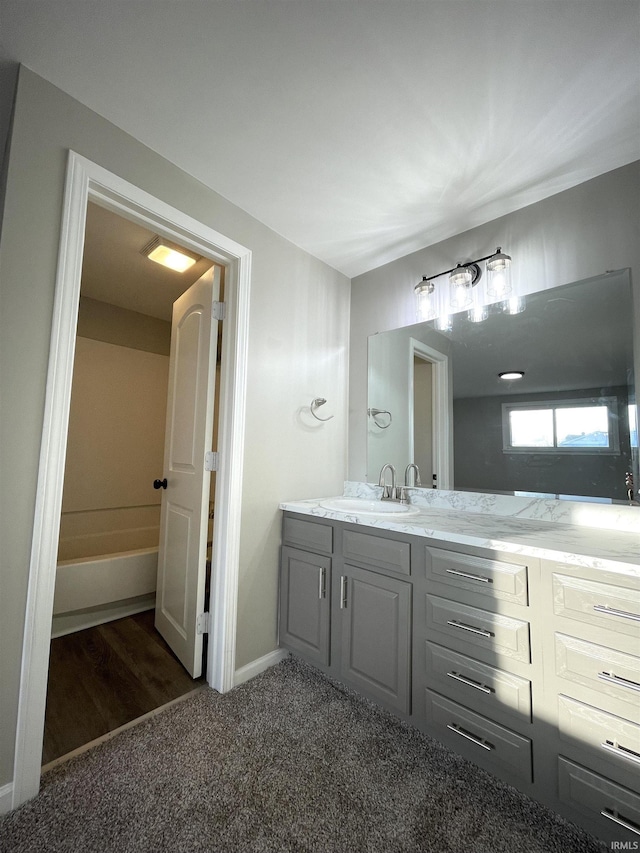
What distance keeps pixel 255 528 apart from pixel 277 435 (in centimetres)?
53

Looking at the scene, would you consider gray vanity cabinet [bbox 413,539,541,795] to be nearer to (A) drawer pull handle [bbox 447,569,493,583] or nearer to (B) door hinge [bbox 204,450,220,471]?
(A) drawer pull handle [bbox 447,569,493,583]

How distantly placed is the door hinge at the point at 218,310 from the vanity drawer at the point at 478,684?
1.83 meters

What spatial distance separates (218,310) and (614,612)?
2.05 m

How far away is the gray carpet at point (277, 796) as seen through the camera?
1087mm

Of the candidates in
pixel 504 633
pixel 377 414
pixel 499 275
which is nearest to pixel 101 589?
pixel 377 414

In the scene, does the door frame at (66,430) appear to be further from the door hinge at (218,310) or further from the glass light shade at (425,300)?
the glass light shade at (425,300)

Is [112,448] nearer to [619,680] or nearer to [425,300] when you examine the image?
[425,300]

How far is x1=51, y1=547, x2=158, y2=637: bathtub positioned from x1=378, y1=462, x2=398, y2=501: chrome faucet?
179 centimetres

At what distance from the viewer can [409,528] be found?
59.3 inches

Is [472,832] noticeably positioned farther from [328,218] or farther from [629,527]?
[328,218]

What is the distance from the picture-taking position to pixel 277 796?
1.23 m

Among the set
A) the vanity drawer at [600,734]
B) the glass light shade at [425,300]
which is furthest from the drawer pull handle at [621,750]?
the glass light shade at [425,300]

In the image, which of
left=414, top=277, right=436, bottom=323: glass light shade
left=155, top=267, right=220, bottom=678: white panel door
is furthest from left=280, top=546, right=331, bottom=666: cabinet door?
left=414, top=277, right=436, bottom=323: glass light shade

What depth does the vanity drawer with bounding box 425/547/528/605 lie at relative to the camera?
49.0 inches
